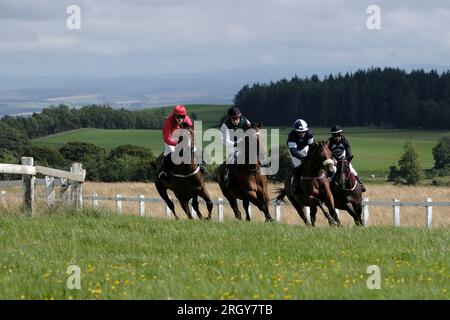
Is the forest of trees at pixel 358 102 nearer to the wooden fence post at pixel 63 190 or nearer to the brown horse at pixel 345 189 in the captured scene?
the brown horse at pixel 345 189

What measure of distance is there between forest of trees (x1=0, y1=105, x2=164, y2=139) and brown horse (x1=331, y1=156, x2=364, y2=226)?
109563 mm

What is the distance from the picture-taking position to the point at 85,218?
15.5 metres

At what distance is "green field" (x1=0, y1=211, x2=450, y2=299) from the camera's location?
8875mm

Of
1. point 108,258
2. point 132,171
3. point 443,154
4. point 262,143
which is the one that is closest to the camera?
point 108,258

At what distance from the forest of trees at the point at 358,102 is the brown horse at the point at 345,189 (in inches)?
4601

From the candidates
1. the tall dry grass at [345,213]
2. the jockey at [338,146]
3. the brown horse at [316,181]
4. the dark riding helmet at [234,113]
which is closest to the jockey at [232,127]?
the dark riding helmet at [234,113]

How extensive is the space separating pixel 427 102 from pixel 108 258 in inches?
5177

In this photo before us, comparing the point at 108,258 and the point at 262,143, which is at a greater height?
the point at 262,143

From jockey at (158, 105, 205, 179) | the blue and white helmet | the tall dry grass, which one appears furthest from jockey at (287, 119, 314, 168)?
the tall dry grass

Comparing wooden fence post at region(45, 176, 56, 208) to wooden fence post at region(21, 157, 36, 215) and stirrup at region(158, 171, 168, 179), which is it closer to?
wooden fence post at region(21, 157, 36, 215)

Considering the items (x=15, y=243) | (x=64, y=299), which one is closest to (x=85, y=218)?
(x=15, y=243)

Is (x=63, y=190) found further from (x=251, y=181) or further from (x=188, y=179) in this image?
(x=251, y=181)
